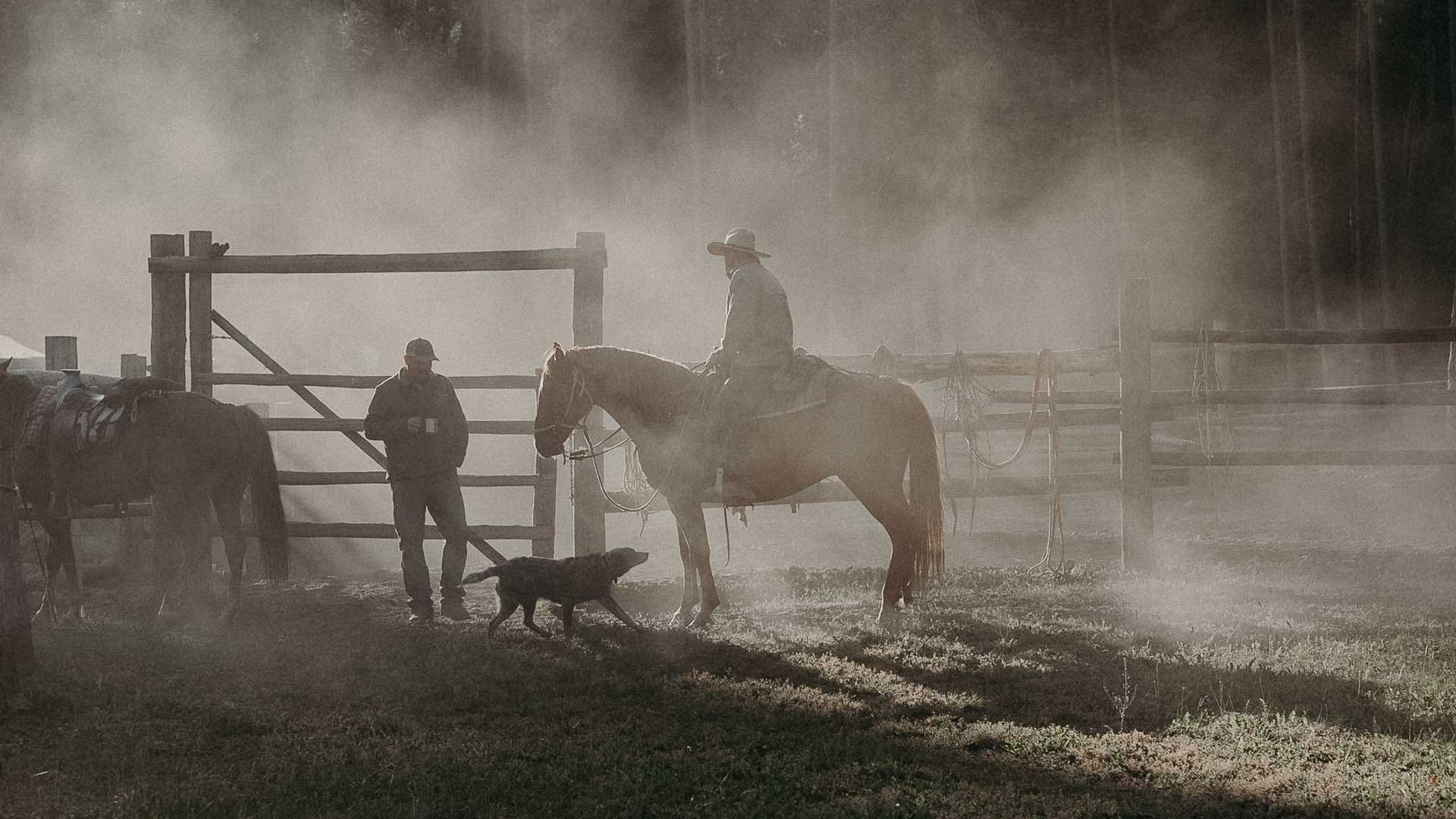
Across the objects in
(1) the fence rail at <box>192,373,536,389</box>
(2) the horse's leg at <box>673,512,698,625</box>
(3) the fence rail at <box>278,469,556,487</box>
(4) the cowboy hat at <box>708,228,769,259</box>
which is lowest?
(2) the horse's leg at <box>673,512,698,625</box>

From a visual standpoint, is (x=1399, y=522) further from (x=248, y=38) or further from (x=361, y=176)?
(x=248, y=38)

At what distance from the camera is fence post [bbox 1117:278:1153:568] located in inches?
414

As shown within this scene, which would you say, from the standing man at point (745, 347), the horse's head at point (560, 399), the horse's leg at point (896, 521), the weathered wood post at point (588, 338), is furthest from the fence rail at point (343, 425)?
the horse's leg at point (896, 521)

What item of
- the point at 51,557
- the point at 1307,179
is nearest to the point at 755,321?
the point at 51,557

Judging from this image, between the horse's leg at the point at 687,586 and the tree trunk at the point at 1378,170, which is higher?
the tree trunk at the point at 1378,170

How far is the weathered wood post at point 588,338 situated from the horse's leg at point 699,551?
1.75 m

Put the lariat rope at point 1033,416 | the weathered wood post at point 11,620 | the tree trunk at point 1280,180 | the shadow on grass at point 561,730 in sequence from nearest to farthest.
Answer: the shadow on grass at point 561,730
the weathered wood post at point 11,620
the lariat rope at point 1033,416
the tree trunk at point 1280,180

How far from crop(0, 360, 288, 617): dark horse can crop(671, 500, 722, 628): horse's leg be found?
11.6 feet

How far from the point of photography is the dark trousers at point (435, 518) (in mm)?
8797

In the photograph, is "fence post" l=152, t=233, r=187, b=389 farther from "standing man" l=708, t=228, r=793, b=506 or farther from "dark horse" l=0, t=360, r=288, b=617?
"standing man" l=708, t=228, r=793, b=506

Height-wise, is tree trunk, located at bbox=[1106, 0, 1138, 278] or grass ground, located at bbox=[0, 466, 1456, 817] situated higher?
tree trunk, located at bbox=[1106, 0, 1138, 278]

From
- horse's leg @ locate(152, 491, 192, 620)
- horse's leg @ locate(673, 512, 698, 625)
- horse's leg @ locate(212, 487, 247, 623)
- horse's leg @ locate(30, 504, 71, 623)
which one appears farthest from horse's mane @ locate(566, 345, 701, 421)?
horse's leg @ locate(30, 504, 71, 623)

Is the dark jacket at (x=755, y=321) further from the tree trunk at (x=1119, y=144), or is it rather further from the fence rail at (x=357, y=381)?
the tree trunk at (x=1119, y=144)

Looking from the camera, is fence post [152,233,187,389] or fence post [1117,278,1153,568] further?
fence post [1117,278,1153,568]
